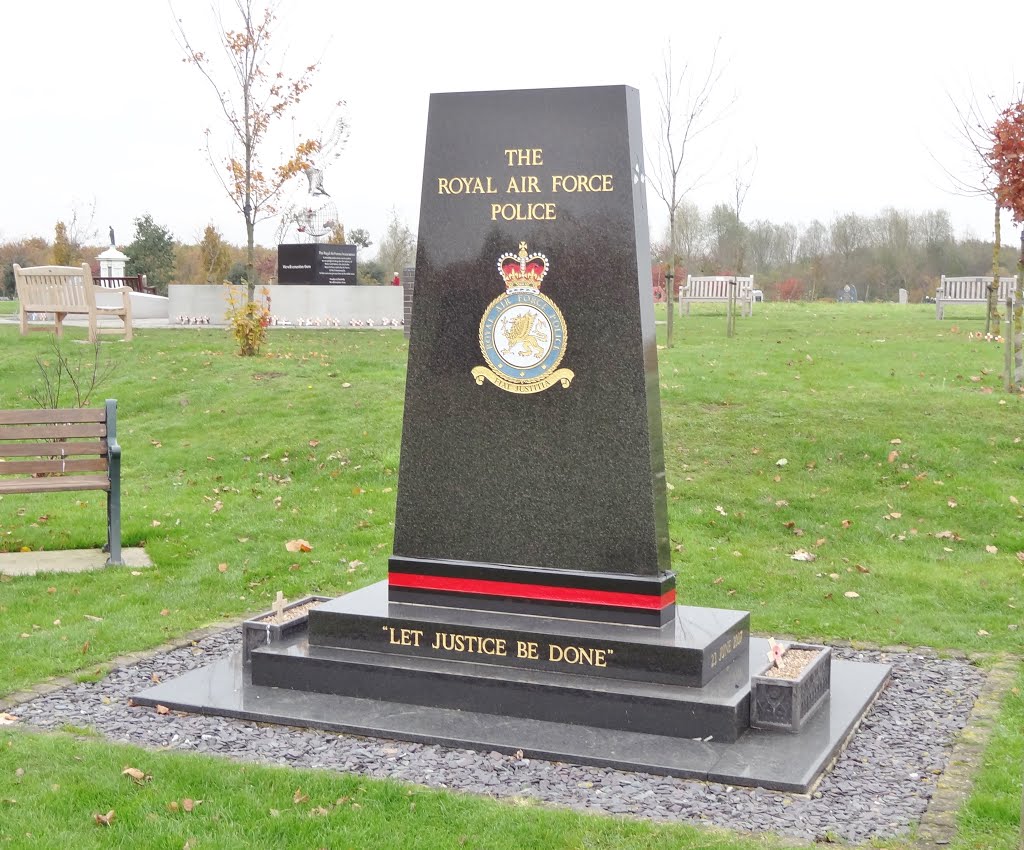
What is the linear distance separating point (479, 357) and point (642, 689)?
6.01ft

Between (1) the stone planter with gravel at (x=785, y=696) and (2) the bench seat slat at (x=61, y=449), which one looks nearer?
(1) the stone planter with gravel at (x=785, y=696)

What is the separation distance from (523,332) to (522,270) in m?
0.31

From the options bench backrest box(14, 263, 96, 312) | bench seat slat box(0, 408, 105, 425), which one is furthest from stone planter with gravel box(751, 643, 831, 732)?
bench backrest box(14, 263, 96, 312)

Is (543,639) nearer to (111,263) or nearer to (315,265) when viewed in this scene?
(315,265)

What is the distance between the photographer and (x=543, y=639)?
18.1 ft

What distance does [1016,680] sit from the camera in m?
5.95

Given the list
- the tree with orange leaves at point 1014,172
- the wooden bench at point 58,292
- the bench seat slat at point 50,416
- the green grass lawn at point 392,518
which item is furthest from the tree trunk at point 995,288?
the wooden bench at point 58,292

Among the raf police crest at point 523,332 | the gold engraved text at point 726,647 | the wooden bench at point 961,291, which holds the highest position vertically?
the wooden bench at point 961,291

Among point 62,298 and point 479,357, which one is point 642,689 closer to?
point 479,357

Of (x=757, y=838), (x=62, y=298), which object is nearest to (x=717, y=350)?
(x=62, y=298)

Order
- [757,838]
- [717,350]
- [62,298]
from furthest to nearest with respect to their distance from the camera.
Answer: [62,298], [717,350], [757,838]

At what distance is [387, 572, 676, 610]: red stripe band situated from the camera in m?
5.62

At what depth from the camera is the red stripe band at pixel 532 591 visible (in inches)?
221

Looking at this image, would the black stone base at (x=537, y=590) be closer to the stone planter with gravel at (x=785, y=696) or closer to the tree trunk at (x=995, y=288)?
the stone planter with gravel at (x=785, y=696)
